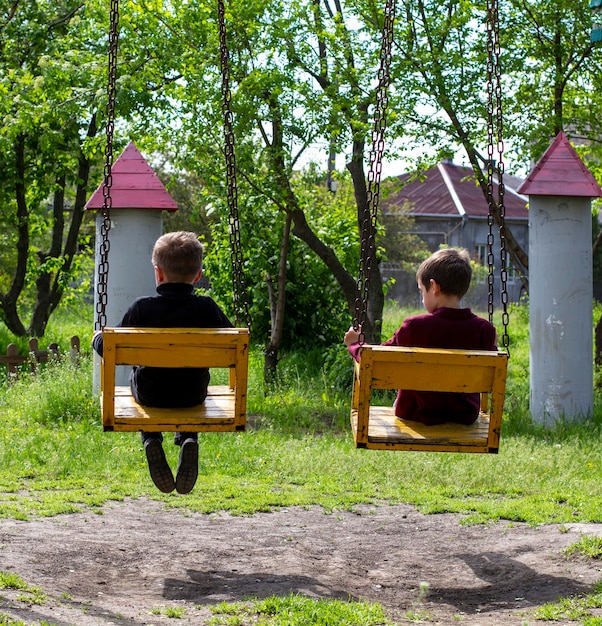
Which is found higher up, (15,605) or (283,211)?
(283,211)

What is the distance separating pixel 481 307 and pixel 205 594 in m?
27.9

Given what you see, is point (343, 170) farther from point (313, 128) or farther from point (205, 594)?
point (205, 594)

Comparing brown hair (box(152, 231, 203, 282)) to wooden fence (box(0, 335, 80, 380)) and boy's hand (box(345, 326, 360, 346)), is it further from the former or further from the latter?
wooden fence (box(0, 335, 80, 380))

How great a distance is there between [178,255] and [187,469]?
1186mm

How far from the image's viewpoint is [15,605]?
474 centimetres

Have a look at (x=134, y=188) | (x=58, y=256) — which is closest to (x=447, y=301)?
(x=134, y=188)

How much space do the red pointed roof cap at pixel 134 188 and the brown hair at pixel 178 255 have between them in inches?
219

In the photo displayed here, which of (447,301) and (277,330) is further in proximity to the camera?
(277,330)

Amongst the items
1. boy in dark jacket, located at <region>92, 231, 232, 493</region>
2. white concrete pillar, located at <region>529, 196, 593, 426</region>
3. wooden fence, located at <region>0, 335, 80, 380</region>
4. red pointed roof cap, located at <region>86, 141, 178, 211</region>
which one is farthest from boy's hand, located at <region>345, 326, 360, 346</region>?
wooden fence, located at <region>0, 335, 80, 380</region>

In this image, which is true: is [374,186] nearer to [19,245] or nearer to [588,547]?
[588,547]

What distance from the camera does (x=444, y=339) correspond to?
510cm

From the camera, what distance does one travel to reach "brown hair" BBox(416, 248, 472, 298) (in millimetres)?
5074

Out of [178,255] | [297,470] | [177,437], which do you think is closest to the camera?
[178,255]

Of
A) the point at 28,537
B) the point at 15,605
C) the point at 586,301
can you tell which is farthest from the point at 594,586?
the point at 586,301
